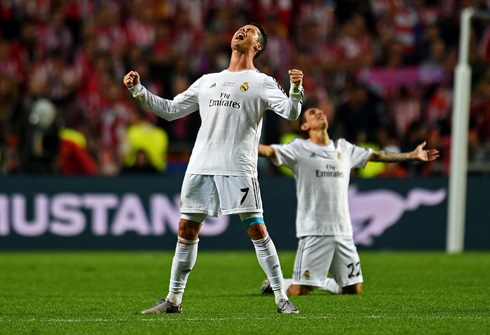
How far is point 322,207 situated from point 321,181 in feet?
0.88

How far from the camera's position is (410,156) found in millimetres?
7184

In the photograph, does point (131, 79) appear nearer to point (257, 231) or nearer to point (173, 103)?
point (173, 103)

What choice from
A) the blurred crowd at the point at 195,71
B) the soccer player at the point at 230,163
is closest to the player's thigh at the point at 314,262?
the soccer player at the point at 230,163

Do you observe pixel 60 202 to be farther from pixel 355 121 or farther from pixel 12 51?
pixel 355 121

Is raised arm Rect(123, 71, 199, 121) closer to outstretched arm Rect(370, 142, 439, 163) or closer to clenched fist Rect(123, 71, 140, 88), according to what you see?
clenched fist Rect(123, 71, 140, 88)

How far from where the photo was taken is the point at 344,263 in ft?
25.2

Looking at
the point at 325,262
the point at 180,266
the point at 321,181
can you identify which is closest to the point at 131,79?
the point at 180,266

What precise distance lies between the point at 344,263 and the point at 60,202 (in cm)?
596

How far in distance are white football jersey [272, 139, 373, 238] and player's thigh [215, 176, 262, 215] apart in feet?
6.10

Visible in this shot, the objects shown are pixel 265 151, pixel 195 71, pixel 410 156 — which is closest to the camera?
pixel 410 156

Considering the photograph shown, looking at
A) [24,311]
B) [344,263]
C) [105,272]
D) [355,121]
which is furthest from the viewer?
[355,121]

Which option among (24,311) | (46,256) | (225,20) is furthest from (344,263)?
(225,20)

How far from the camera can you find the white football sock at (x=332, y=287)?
7.65m

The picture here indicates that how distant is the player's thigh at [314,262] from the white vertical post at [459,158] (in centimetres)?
511
